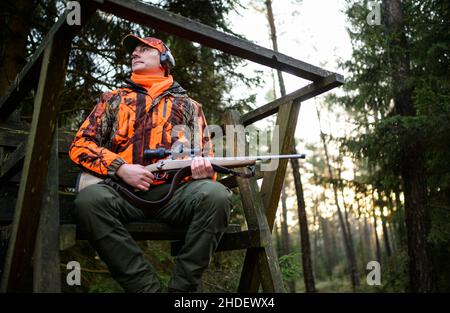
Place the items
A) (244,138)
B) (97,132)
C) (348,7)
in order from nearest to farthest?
(97,132) → (244,138) → (348,7)

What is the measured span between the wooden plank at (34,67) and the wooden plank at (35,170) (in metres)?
0.05

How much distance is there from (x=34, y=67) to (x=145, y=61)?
1.16 m

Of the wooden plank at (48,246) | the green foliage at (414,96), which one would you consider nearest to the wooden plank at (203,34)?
the wooden plank at (48,246)

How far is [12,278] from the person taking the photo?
2.15 meters

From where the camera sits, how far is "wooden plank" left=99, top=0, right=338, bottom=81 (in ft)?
7.45

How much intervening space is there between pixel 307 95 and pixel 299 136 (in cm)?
2513

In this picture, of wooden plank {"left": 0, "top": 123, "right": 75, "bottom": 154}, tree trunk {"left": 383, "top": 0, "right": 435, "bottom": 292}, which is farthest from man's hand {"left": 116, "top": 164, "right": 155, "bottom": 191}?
tree trunk {"left": 383, "top": 0, "right": 435, "bottom": 292}

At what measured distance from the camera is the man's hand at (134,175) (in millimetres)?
2752

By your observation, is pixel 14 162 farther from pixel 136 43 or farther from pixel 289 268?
pixel 289 268

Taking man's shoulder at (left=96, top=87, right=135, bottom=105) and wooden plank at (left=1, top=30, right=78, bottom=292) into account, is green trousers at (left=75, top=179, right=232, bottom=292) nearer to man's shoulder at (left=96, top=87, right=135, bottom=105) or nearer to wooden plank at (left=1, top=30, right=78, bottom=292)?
wooden plank at (left=1, top=30, right=78, bottom=292)

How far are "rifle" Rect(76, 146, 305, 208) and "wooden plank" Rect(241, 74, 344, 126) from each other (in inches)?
22.9

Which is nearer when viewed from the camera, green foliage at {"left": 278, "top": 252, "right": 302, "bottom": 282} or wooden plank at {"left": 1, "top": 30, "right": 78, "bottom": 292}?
wooden plank at {"left": 1, "top": 30, "right": 78, "bottom": 292}
